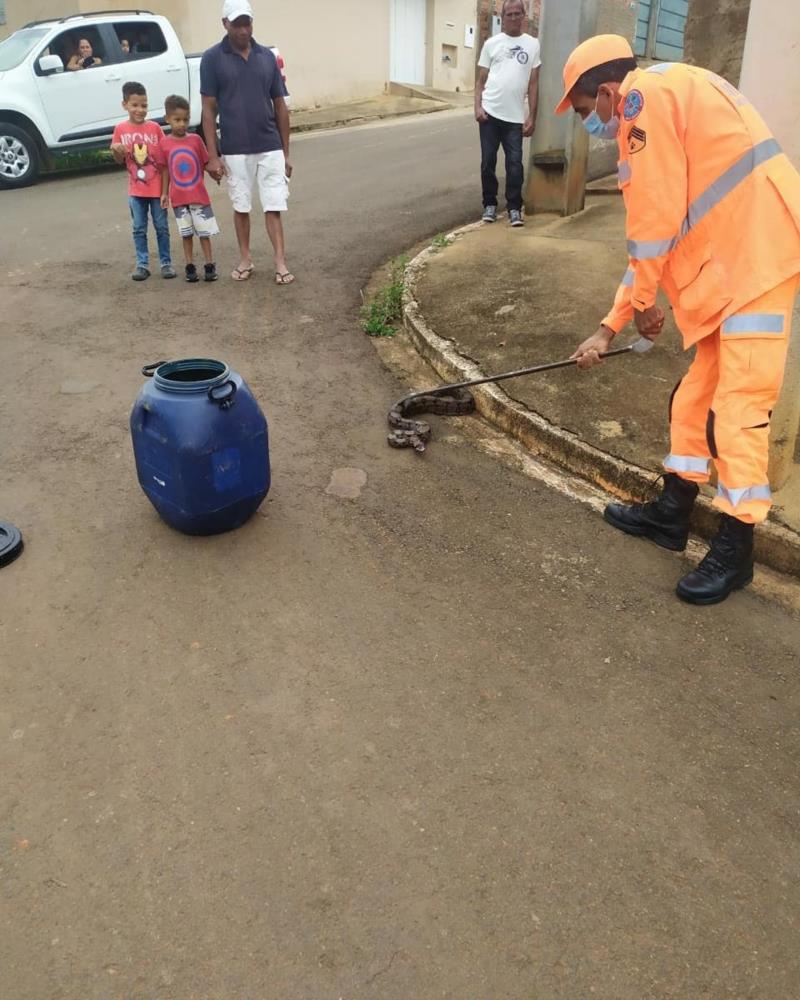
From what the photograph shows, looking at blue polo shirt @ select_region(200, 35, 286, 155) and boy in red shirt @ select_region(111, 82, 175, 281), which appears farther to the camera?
boy in red shirt @ select_region(111, 82, 175, 281)

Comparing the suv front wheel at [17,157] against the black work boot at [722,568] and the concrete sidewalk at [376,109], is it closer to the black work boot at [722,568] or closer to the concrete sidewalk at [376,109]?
the concrete sidewalk at [376,109]

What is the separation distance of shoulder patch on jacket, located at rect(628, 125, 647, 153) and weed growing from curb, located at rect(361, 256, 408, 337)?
10.4 feet

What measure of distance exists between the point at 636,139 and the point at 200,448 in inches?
75.8

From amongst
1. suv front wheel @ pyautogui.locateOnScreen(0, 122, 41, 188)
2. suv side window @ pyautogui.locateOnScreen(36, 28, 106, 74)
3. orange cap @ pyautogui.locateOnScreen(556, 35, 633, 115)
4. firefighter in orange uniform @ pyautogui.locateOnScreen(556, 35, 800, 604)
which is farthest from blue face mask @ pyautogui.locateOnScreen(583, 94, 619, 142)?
suv side window @ pyautogui.locateOnScreen(36, 28, 106, 74)

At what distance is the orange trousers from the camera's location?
2.97 metres

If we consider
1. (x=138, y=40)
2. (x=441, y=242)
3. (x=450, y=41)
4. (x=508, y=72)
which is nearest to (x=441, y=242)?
(x=441, y=242)

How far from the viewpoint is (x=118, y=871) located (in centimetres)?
216

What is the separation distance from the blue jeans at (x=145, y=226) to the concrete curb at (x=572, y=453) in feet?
9.30

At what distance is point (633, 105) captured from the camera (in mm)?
2898

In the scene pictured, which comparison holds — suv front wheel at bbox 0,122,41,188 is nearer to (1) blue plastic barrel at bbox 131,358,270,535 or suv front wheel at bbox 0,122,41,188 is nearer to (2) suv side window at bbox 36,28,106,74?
(2) suv side window at bbox 36,28,106,74

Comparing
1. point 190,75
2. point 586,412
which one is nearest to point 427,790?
point 586,412

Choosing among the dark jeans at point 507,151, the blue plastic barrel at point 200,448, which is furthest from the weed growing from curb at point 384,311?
the blue plastic barrel at point 200,448

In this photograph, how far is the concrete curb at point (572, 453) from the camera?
347 centimetres

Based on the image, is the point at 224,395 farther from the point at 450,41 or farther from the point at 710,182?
the point at 450,41
